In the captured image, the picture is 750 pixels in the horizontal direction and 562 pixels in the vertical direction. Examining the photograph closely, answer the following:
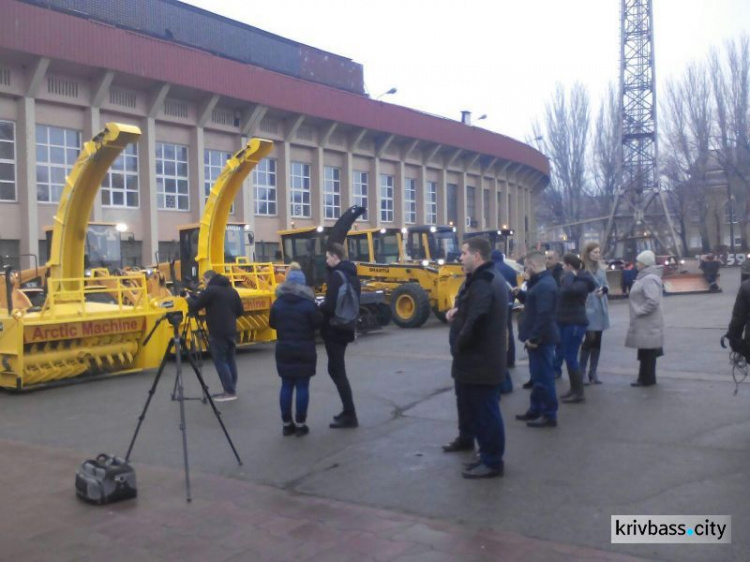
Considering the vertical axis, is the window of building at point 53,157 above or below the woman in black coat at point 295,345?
above

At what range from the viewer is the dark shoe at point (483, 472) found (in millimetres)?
5961

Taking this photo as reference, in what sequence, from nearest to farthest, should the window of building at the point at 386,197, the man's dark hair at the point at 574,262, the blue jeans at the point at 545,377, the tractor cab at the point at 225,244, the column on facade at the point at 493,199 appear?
the blue jeans at the point at 545,377 → the man's dark hair at the point at 574,262 → the tractor cab at the point at 225,244 → the window of building at the point at 386,197 → the column on facade at the point at 493,199

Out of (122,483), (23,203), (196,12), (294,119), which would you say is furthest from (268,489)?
(196,12)

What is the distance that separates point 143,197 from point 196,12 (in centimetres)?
1174

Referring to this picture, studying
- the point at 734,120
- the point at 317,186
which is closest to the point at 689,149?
the point at 734,120

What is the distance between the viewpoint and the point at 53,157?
2738 centimetres

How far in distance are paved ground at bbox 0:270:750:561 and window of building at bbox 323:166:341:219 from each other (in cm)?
2969

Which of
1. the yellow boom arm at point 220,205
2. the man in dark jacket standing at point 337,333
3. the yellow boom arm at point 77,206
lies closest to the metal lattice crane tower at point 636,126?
the yellow boom arm at point 220,205

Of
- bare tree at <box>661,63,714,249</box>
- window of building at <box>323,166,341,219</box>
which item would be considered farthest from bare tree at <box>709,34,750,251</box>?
window of building at <box>323,166,341,219</box>

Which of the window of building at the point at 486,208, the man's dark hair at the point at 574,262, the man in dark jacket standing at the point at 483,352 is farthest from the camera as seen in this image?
the window of building at the point at 486,208

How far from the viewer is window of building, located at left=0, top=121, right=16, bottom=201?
2572cm

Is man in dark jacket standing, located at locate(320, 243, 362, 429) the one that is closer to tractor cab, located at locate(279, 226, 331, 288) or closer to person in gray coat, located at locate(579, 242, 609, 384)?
person in gray coat, located at locate(579, 242, 609, 384)

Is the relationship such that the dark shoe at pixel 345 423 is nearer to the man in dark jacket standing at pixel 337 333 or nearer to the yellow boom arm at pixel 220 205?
the man in dark jacket standing at pixel 337 333

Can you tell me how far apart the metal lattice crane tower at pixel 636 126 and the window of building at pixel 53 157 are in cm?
2988
